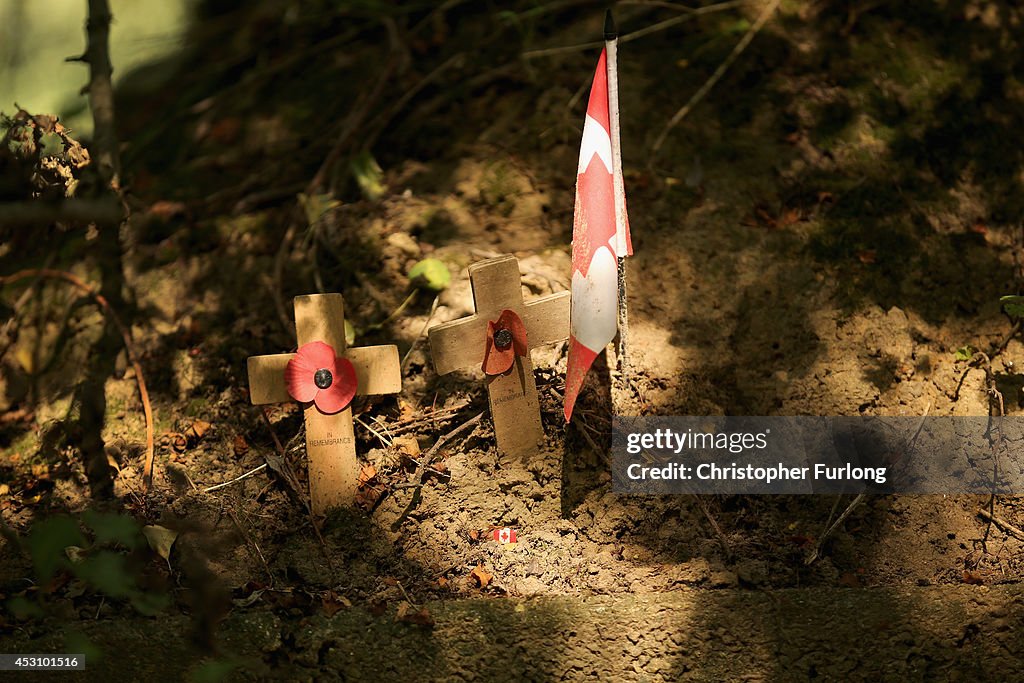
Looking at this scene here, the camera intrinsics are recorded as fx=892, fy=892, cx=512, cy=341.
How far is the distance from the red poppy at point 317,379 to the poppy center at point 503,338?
0.50 metres

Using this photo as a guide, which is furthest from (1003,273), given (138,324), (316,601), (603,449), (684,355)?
(138,324)

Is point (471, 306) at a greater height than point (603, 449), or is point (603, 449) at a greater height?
point (471, 306)

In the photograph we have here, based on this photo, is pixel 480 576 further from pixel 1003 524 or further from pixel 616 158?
pixel 1003 524

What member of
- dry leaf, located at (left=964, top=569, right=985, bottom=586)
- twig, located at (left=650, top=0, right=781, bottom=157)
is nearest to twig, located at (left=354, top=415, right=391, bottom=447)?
twig, located at (left=650, top=0, right=781, bottom=157)

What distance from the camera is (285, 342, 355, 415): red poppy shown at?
2777mm

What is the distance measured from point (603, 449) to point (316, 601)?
1014mm

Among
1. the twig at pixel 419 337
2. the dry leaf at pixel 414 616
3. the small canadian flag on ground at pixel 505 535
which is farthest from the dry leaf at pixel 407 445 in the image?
the dry leaf at pixel 414 616

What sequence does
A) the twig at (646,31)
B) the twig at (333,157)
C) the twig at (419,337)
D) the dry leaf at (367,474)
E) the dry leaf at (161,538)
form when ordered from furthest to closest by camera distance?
the twig at (646,31)
the twig at (333,157)
the twig at (419,337)
the dry leaf at (367,474)
the dry leaf at (161,538)

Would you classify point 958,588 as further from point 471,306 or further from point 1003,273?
point 471,306

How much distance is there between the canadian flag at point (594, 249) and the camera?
255 centimetres

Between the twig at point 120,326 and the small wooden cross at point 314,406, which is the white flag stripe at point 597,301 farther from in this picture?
the twig at point 120,326

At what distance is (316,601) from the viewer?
2625 millimetres

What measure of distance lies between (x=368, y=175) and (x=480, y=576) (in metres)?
1.91

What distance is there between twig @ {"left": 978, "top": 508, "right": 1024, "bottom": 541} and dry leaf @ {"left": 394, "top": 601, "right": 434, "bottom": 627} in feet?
5.71
